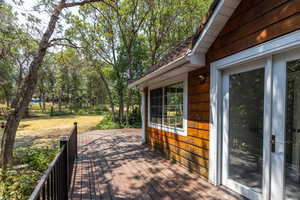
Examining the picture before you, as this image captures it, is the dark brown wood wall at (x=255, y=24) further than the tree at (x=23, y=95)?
No

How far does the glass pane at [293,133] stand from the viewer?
183cm

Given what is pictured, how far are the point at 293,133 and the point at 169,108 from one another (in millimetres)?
2855

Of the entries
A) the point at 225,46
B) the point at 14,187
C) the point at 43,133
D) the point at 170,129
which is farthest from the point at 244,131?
the point at 43,133

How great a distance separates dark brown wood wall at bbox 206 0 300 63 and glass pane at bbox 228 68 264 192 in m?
0.46

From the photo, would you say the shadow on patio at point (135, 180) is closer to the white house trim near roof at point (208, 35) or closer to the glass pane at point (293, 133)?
the glass pane at point (293, 133)

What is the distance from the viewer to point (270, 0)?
1.97 metres

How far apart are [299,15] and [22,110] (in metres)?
6.12

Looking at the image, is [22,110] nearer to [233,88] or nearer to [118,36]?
[233,88]

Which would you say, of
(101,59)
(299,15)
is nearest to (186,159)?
(299,15)

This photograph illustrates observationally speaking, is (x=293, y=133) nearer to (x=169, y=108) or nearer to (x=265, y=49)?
(x=265, y=49)

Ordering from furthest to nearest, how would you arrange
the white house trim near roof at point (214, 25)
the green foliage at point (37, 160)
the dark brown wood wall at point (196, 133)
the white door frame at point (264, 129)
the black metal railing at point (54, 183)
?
1. the green foliage at point (37, 160)
2. the dark brown wood wall at point (196, 133)
3. the white house trim near roof at point (214, 25)
4. the white door frame at point (264, 129)
5. the black metal railing at point (54, 183)

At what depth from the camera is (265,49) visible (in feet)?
6.59

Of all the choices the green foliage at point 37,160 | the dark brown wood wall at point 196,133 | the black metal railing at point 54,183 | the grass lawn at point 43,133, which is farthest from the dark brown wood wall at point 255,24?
the grass lawn at point 43,133

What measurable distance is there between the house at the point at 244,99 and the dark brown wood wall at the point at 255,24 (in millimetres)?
11
